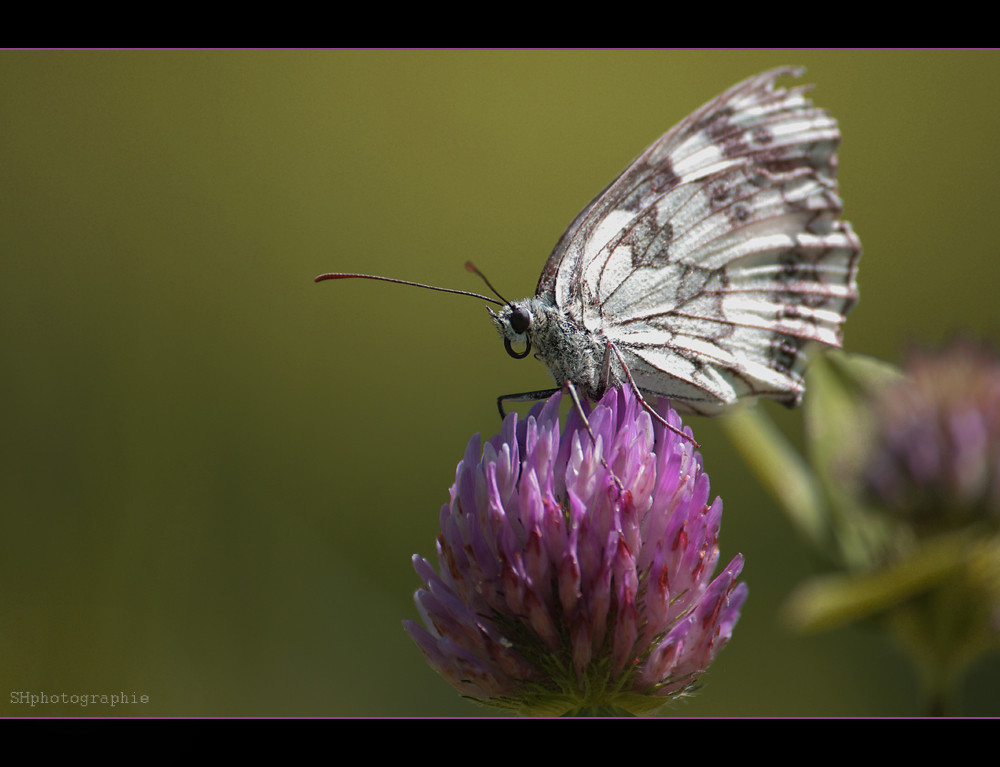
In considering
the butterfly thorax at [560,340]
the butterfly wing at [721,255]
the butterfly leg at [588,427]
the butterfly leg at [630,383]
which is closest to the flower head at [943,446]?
the butterfly wing at [721,255]

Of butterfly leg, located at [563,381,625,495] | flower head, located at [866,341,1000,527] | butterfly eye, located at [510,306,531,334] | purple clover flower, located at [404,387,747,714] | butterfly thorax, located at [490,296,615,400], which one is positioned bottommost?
flower head, located at [866,341,1000,527]

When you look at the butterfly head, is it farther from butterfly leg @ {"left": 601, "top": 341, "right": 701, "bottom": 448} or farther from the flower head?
the flower head

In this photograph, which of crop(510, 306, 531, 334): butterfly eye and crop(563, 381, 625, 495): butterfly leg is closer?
crop(563, 381, 625, 495): butterfly leg

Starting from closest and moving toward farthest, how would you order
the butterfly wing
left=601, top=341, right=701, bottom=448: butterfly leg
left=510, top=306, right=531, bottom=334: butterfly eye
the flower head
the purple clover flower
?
the purple clover flower
left=601, top=341, right=701, bottom=448: butterfly leg
left=510, top=306, right=531, bottom=334: butterfly eye
the butterfly wing
the flower head

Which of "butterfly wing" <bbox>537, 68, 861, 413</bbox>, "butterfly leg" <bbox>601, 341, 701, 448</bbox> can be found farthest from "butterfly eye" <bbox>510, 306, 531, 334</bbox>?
"butterfly leg" <bbox>601, 341, 701, 448</bbox>

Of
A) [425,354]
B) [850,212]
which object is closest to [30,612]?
[425,354]

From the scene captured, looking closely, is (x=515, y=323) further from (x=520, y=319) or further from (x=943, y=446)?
(x=943, y=446)

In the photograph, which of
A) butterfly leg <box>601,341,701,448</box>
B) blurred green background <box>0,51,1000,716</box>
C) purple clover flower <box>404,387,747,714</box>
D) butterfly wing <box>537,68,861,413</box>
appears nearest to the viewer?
purple clover flower <box>404,387,747,714</box>

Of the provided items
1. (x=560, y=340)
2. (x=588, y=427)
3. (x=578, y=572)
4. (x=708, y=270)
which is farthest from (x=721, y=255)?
(x=578, y=572)
